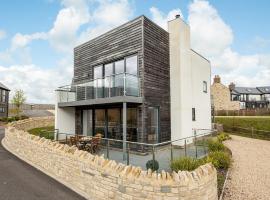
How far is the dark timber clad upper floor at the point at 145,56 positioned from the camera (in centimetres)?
1270

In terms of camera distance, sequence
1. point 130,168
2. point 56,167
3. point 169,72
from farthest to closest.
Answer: point 169,72
point 56,167
point 130,168

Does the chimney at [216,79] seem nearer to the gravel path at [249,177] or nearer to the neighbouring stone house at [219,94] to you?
the neighbouring stone house at [219,94]

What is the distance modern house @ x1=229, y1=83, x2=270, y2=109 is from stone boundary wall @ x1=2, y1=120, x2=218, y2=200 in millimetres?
51208

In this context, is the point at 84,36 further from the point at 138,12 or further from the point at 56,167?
the point at 56,167

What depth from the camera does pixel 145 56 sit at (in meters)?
12.9

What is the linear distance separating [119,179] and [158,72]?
28.1 ft

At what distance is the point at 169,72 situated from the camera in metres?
15.0

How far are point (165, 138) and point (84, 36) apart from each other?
33.1 ft

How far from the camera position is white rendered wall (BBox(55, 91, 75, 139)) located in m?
16.1

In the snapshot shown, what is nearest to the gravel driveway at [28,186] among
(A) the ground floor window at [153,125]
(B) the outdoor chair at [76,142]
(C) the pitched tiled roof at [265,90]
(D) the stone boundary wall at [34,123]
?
(B) the outdoor chair at [76,142]

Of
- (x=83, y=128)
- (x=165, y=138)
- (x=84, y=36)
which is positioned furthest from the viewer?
(x=84, y=36)

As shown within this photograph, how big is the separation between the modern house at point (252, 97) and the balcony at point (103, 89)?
46.1 m

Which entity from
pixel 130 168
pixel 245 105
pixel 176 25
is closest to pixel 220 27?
pixel 176 25

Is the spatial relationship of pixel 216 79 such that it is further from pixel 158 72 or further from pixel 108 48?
pixel 108 48
